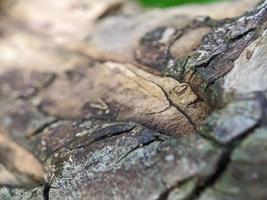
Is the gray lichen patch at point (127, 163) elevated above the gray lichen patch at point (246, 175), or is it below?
below

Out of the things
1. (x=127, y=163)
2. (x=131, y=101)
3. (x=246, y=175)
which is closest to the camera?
(x=246, y=175)

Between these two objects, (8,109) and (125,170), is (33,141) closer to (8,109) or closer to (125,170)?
(8,109)

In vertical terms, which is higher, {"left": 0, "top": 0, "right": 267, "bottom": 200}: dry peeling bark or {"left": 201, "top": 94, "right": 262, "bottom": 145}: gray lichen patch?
{"left": 201, "top": 94, "right": 262, "bottom": 145}: gray lichen patch

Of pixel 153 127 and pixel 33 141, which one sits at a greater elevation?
pixel 153 127

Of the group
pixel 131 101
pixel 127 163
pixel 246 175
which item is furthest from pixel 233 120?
pixel 131 101

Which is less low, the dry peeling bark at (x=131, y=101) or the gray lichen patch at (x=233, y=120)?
the gray lichen patch at (x=233, y=120)

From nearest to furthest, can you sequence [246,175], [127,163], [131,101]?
[246,175] → [127,163] → [131,101]

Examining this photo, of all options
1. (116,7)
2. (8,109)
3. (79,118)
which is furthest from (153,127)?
(116,7)

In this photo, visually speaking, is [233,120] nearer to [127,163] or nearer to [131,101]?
[127,163]
